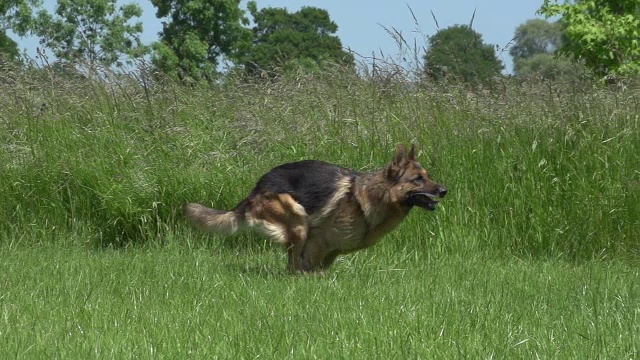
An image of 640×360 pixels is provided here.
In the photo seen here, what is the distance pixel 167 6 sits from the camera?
5025 centimetres

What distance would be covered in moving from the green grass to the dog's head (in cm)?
57

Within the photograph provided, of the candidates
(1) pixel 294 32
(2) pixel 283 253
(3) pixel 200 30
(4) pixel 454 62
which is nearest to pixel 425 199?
(2) pixel 283 253

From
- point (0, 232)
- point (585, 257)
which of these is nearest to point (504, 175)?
point (585, 257)

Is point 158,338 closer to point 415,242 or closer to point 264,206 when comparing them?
point 264,206

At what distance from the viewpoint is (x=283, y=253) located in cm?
947

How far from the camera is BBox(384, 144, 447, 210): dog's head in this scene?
27.5ft

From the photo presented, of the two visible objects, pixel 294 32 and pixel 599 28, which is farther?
pixel 294 32

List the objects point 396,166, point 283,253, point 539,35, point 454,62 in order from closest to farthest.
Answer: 1. point 396,166
2. point 283,253
3. point 454,62
4. point 539,35

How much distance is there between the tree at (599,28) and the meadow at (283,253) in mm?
14156

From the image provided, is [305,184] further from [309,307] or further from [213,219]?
[309,307]

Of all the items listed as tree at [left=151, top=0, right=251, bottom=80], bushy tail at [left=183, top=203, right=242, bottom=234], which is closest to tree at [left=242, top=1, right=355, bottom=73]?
tree at [left=151, top=0, right=251, bottom=80]

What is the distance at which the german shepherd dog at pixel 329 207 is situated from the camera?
850cm

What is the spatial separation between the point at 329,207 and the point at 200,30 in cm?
4412

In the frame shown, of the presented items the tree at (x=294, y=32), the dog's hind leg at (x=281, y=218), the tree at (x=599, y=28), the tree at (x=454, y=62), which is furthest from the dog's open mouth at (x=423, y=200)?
the tree at (x=294, y=32)
